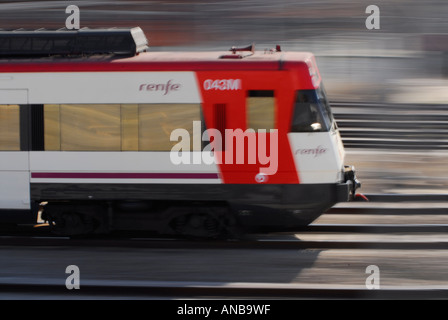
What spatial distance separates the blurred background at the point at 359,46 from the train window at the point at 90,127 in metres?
5.72

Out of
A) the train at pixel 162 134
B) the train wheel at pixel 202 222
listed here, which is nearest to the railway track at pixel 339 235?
the train wheel at pixel 202 222

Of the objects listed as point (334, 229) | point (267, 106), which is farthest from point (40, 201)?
point (334, 229)

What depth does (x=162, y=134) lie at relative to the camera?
10.3 meters

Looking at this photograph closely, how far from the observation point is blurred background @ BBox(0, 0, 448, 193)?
56.9ft

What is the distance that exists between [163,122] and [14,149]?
2264 mm

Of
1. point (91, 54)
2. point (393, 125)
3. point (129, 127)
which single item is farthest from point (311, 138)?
point (393, 125)

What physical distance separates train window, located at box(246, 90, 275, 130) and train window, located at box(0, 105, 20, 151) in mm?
3418

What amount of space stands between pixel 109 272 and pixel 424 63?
2757cm

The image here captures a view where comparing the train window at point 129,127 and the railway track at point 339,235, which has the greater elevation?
the train window at point 129,127

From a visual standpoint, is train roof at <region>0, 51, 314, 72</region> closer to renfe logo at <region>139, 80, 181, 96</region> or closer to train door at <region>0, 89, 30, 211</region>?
renfe logo at <region>139, 80, 181, 96</region>

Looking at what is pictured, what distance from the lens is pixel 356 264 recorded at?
A: 32.0 ft

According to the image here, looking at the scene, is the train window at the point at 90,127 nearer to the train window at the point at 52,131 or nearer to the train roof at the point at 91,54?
the train window at the point at 52,131

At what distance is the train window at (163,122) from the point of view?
10.3 metres

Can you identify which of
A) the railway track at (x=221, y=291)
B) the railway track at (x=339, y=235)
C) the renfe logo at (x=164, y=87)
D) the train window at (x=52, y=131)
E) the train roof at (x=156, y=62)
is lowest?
the railway track at (x=221, y=291)
